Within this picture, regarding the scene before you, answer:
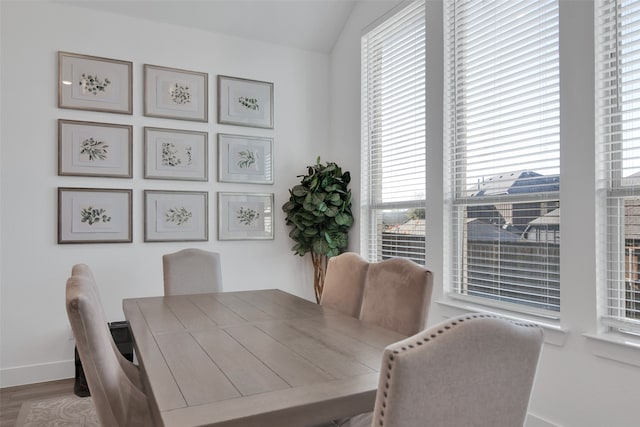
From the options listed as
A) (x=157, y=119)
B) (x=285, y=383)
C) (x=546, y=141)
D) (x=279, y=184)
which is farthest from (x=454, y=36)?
(x=285, y=383)

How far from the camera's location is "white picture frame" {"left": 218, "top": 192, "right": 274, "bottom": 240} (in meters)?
4.01

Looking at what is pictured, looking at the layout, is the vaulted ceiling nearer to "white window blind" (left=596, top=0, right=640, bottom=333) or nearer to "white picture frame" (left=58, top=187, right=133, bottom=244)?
"white picture frame" (left=58, top=187, right=133, bottom=244)

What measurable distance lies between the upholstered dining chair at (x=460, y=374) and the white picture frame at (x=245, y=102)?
3.55m

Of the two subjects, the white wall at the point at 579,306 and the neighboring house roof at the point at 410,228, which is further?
the neighboring house roof at the point at 410,228

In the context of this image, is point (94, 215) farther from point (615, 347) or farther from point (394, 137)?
Result: point (615, 347)

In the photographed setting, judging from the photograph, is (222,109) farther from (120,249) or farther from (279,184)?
(120,249)

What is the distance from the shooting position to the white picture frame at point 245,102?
403 centimetres

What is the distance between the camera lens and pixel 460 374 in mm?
870

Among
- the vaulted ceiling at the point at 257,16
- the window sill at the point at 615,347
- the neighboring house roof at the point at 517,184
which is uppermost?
the vaulted ceiling at the point at 257,16

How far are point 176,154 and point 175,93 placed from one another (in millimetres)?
549

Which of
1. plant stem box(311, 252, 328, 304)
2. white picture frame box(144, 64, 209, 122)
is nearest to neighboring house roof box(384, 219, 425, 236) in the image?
plant stem box(311, 252, 328, 304)

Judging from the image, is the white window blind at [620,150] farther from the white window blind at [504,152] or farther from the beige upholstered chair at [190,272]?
the beige upholstered chair at [190,272]

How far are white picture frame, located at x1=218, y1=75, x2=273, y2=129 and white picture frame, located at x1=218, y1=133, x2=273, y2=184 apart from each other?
15cm

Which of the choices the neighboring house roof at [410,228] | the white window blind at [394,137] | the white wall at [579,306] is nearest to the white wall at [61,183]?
the white window blind at [394,137]
